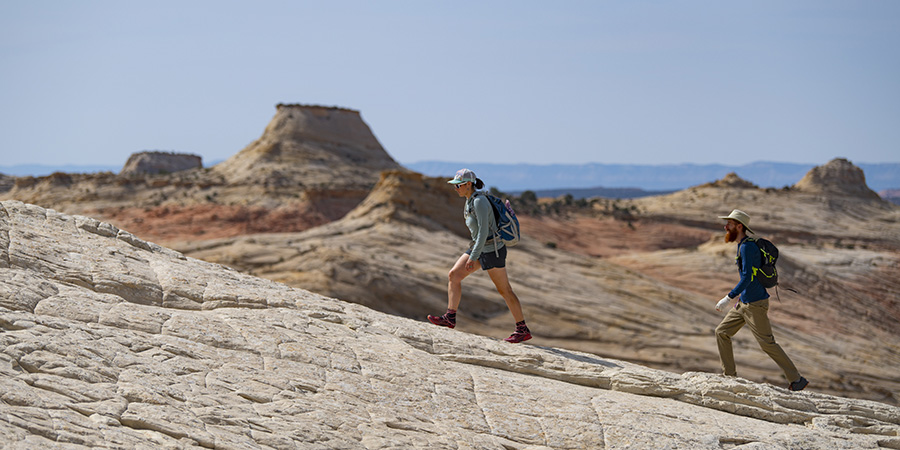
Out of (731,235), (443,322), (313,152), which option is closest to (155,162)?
(313,152)

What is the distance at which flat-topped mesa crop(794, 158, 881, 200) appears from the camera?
54625 mm

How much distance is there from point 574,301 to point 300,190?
92.4 feet

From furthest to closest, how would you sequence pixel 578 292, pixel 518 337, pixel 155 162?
pixel 155 162
pixel 578 292
pixel 518 337

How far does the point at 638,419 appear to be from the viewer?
255 inches

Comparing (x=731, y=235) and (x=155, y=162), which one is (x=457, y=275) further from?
(x=155, y=162)

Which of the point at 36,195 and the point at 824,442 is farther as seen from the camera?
the point at 36,195

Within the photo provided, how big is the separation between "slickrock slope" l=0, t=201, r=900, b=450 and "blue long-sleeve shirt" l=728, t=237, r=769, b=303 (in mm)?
889

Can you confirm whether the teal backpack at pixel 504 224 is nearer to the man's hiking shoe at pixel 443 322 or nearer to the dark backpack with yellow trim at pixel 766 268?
the man's hiking shoe at pixel 443 322

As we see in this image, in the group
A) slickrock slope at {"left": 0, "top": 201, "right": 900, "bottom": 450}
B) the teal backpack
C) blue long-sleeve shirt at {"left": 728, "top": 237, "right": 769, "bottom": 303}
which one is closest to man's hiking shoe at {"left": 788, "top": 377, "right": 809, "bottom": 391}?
slickrock slope at {"left": 0, "top": 201, "right": 900, "bottom": 450}

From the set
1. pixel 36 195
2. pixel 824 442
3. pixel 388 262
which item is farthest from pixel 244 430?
pixel 36 195

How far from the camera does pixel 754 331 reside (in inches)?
312

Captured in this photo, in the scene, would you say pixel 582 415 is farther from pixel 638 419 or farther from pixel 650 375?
pixel 650 375

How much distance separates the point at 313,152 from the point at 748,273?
4920cm

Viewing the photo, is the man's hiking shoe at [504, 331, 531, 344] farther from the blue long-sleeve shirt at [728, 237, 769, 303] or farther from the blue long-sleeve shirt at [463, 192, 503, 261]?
the blue long-sleeve shirt at [728, 237, 769, 303]
